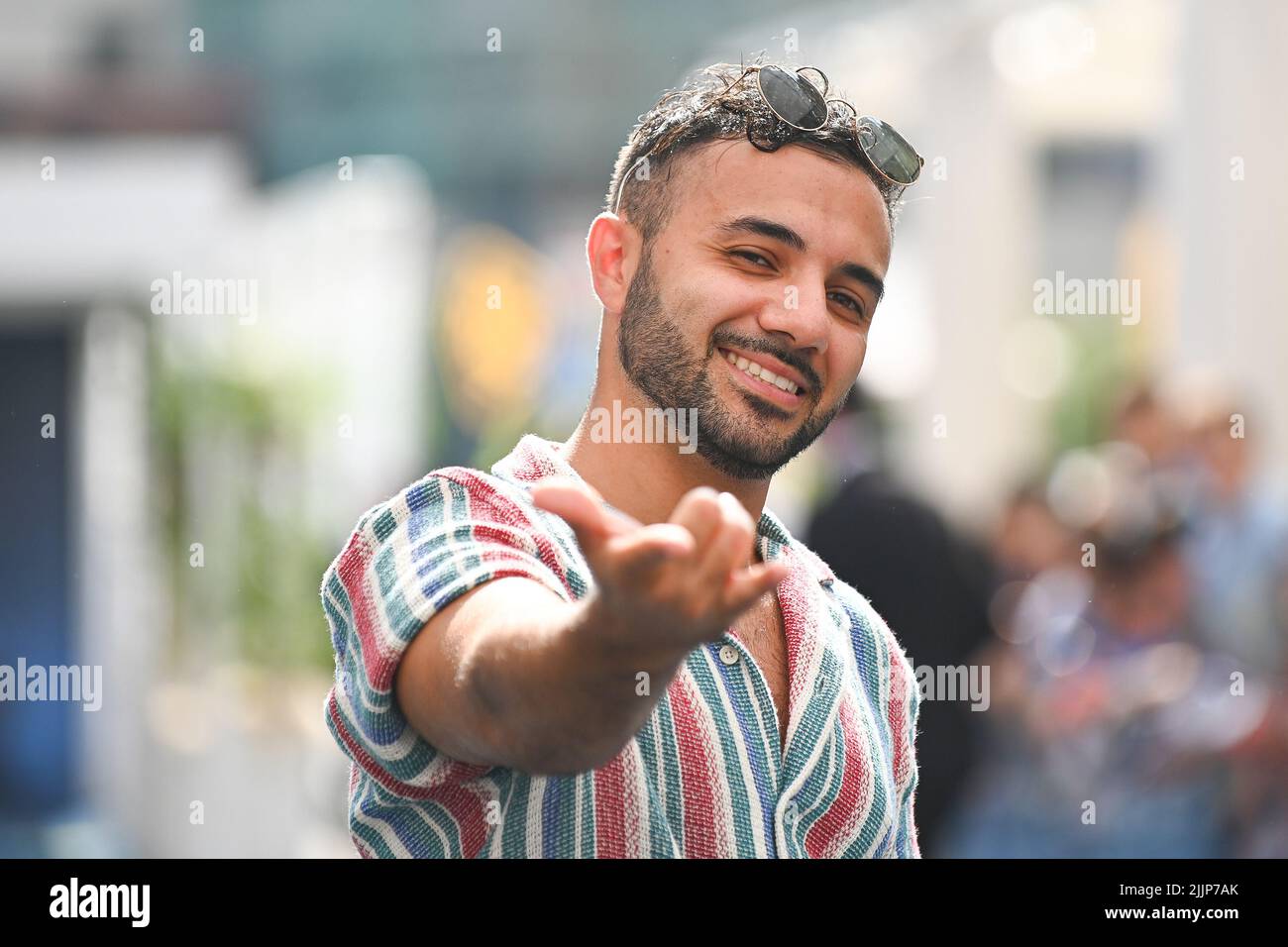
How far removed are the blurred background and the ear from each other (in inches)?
7.7

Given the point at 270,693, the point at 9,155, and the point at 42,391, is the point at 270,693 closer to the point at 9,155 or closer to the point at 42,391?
the point at 42,391

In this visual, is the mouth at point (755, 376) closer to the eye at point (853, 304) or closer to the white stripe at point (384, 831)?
the eye at point (853, 304)

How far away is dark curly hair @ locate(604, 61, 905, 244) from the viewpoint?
1.41 meters

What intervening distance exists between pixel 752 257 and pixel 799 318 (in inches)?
2.6

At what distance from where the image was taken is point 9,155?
22.9 feet

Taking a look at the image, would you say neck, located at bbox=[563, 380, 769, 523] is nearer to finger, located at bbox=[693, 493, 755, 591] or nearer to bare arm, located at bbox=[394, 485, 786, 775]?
bare arm, located at bbox=[394, 485, 786, 775]

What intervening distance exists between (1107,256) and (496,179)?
30807mm

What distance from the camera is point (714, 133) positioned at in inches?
55.9

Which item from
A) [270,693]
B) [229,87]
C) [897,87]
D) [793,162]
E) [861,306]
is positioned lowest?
[270,693]

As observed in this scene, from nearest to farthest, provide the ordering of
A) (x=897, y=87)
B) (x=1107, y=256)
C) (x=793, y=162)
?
(x=793, y=162)
(x=897, y=87)
(x=1107, y=256)

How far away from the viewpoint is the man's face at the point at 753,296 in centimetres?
137

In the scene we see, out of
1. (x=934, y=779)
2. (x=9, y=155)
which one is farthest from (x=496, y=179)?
(x=934, y=779)

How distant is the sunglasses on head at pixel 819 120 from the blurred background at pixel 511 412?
0.10 meters

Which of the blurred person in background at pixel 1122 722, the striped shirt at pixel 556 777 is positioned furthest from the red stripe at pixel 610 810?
the blurred person in background at pixel 1122 722
